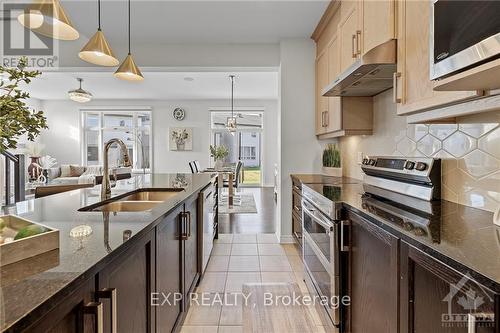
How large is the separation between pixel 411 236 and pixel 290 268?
2266mm

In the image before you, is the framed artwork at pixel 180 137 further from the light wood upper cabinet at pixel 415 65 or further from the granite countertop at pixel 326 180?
the light wood upper cabinet at pixel 415 65

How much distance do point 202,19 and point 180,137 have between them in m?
6.44

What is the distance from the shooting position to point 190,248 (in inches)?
89.4

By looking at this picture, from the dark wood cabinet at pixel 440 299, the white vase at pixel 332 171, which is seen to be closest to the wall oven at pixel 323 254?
the dark wood cabinet at pixel 440 299

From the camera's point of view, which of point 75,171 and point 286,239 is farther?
point 75,171

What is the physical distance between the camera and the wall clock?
31.3ft

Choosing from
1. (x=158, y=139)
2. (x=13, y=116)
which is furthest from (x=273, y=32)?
(x=158, y=139)

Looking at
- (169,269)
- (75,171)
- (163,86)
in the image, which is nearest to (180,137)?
(163,86)

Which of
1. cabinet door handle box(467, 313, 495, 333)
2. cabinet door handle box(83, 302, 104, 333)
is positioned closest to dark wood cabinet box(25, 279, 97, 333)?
cabinet door handle box(83, 302, 104, 333)

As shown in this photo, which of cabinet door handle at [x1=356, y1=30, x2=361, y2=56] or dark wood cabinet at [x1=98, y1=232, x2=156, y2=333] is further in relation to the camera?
cabinet door handle at [x1=356, y1=30, x2=361, y2=56]

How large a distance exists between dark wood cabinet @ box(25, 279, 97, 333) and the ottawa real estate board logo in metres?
2.85

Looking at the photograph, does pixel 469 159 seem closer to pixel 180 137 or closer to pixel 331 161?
pixel 331 161

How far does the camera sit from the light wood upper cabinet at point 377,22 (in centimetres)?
179

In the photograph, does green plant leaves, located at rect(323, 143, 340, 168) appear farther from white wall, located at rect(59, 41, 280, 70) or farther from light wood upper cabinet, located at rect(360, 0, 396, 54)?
light wood upper cabinet, located at rect(360, 0, 396, 54)
